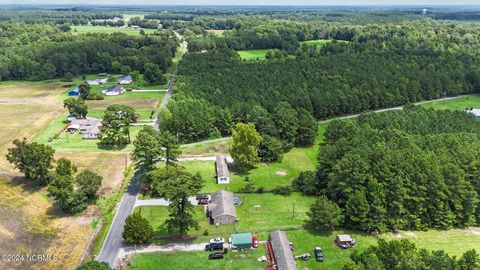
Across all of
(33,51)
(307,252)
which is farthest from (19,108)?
(307,252)

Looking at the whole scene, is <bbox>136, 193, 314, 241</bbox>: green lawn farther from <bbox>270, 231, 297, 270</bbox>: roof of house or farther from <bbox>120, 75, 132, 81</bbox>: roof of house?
<bbox>120, 75, 132, 81</bbox>: roof of house

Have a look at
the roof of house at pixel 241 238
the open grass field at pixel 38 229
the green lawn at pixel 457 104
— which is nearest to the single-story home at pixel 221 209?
the roof of house at pixel 241 238

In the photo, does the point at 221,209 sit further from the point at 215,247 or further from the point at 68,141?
the point at 68,141

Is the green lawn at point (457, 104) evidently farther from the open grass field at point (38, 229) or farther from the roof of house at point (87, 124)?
the open grass field at point (38, 229)

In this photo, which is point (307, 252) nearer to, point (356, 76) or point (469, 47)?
point (356, 76)

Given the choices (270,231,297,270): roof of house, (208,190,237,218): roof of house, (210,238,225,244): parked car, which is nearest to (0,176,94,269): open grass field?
(210,238,225,244): parked car
